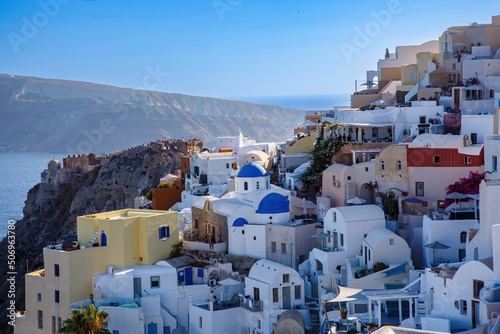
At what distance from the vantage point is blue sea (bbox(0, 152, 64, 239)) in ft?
345

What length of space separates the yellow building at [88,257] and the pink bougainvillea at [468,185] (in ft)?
42.6

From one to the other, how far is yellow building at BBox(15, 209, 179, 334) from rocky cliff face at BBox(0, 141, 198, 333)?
24.8 m

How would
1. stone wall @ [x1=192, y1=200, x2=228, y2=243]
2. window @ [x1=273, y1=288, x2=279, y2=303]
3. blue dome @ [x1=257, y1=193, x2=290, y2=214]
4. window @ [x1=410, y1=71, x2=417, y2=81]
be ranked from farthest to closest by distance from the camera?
window @ [x1=410, y1=71, x2=417, y2=81], stone wall @ [x1=192, y1=200, x2=228, y2=243], blue dome @ [x1=257, y1=193, x2=290, y2=214], window @ [x1=273, y1=288, x2=279, y2=303]

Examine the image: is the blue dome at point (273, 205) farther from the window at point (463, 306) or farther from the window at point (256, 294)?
the window at point (463, 306)

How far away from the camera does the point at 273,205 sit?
35125 mm

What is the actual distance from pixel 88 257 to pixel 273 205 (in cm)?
892

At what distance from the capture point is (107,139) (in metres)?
173

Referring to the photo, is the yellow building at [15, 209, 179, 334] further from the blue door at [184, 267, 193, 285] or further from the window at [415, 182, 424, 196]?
the window at [415, 182, 424, 196]

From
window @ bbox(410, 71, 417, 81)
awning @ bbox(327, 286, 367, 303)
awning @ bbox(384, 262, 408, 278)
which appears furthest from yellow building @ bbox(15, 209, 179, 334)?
window @ bbox(410, 71, 417, 81)

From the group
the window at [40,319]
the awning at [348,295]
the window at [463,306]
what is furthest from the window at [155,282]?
the window at [463,306]

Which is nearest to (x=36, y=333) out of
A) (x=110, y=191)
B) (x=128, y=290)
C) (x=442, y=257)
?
(x=128, y=290)

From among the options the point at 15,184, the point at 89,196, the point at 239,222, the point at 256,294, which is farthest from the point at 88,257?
the point at 15,184

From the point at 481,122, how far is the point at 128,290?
18350mm

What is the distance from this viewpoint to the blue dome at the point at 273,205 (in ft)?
115
